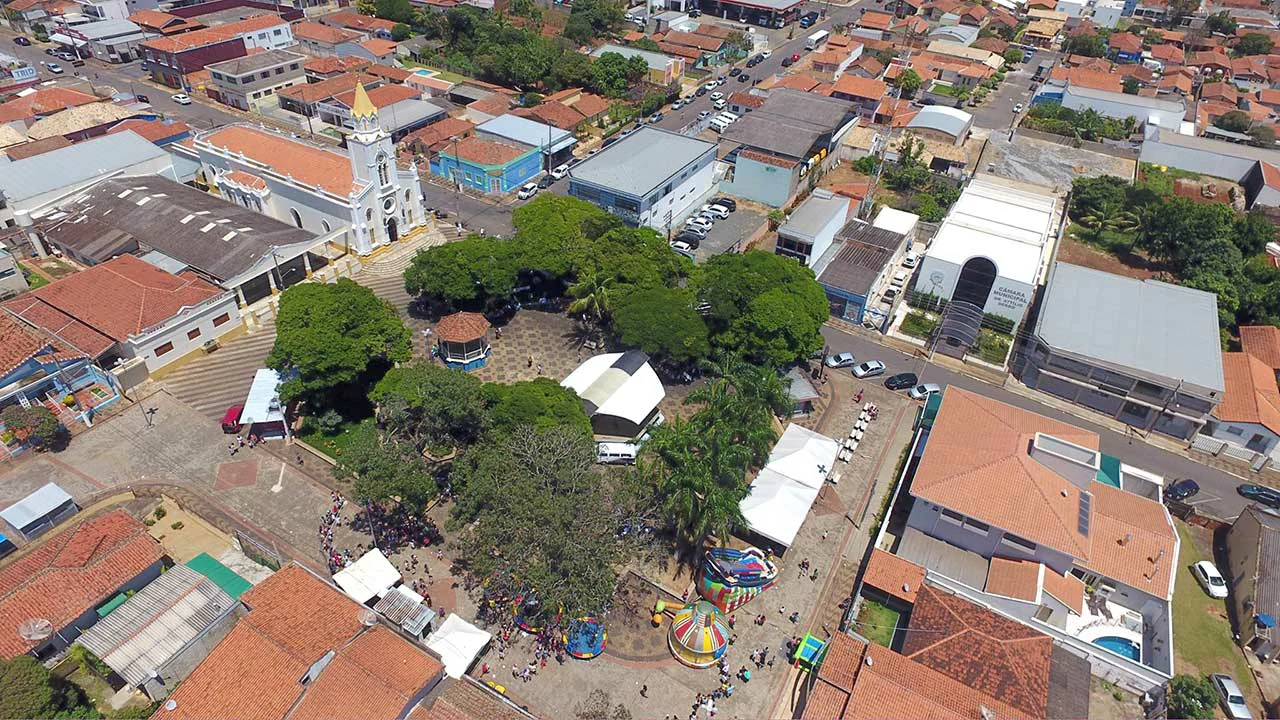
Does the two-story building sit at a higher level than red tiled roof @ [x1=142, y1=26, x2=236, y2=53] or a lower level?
lower

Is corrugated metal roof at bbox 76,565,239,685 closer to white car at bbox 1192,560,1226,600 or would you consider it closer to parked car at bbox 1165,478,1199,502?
white car at bbox 1192,560,1226,600

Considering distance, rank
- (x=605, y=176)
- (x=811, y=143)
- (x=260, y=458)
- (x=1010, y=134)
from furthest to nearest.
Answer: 1. (x=1010, y=134)
2. (x=811, y=143)
3. (x=605, y=176)
4. (x=260, y=458)

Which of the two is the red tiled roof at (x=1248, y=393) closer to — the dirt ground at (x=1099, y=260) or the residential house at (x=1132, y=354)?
the residential house at (x=1132, y=354)

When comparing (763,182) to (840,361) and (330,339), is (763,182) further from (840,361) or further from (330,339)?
(330,339)

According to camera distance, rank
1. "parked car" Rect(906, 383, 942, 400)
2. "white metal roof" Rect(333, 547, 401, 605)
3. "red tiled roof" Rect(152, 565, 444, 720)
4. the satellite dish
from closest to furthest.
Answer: "red tiled roof" Rect(152, 565, 444, 720), the satellite dish, "white metal roof" Rect(333, 547, 401, 605), "parked car" Rect(906, 383, 942, 400)

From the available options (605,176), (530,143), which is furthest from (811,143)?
(530,143)

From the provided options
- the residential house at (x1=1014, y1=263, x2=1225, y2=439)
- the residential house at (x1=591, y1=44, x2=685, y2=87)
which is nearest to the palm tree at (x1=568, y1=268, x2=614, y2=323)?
the residential house at (x1=1014, y1=263, x2=1225, y2=439)

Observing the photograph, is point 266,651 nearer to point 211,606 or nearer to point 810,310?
point 211,606
